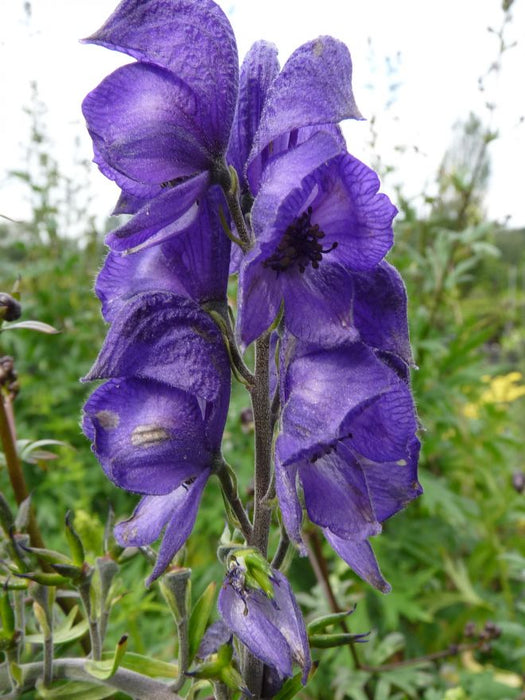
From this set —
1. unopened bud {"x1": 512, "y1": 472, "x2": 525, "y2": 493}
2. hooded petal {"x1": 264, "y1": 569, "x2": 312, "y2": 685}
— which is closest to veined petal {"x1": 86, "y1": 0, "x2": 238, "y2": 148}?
hooded petal {"x1": 264, "y1": 569, "x2": 312, "y2": 685}

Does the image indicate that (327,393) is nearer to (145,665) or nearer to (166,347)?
(166,347)

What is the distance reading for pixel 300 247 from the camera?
461 millimetres

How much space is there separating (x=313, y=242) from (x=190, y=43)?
17 centimetres

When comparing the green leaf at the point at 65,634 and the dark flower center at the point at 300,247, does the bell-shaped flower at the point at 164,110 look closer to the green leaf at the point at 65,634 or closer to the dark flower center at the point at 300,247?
the dark flower center at the point at 300,247

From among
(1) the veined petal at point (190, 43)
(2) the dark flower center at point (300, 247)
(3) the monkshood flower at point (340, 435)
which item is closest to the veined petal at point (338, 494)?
(3) the monkshood flower at point (340, 435)

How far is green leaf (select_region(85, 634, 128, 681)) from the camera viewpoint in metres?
0.52

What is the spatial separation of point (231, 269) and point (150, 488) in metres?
0.21

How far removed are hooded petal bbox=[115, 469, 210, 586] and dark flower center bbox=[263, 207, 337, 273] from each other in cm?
18

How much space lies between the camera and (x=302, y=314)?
47cm

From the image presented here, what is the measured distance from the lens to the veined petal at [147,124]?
0.44 m

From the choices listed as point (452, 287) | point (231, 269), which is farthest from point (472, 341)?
point (231, 269)

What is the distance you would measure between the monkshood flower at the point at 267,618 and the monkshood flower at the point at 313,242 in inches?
6.7

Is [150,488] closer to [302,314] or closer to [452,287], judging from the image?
[302,314]

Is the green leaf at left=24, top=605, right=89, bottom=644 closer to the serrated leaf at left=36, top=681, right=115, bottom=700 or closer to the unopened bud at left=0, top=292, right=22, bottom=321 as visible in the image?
the serrated leaf at left=36, top=681, right=115, bottom=700
